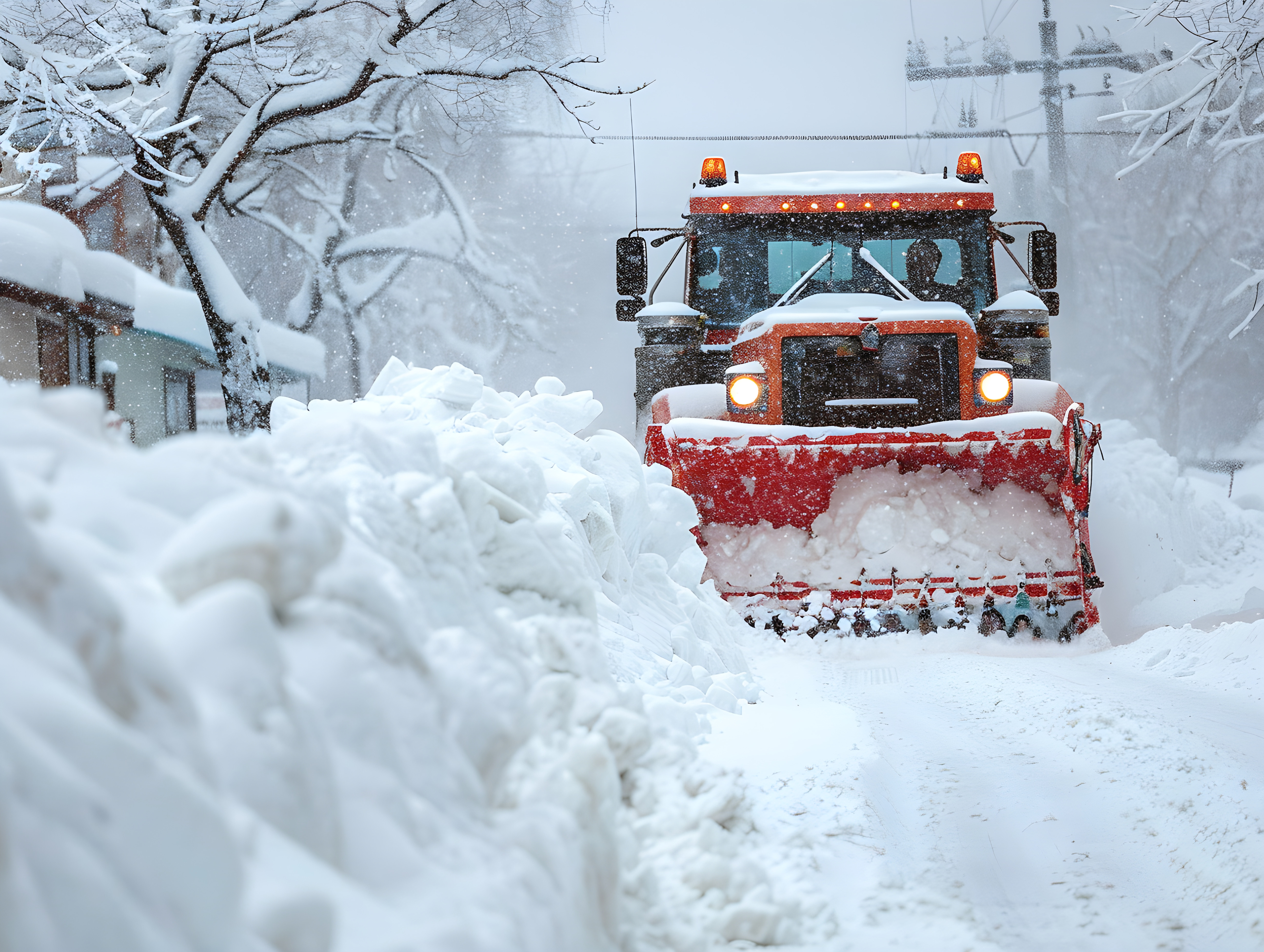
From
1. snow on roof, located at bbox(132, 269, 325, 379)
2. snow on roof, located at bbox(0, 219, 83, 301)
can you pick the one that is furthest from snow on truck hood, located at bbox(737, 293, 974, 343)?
snow on roof, located at bbox(0, 219, 83, 301)

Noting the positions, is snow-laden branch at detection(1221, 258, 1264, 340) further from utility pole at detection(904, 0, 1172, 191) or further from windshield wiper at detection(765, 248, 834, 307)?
utility pole at detection(904, 0, 1172, 191)

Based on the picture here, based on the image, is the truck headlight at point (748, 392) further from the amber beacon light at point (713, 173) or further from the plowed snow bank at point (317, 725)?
the plowed snow bank at point (317, 725)

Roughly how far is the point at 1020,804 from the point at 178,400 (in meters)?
18.8

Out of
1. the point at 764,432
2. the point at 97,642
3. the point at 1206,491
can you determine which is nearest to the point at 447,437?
the point at 97,642

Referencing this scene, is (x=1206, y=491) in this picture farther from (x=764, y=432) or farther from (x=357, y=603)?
(x=357, y=603)

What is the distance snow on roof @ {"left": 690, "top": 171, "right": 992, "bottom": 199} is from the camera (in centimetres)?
778

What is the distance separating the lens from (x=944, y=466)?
682 centimetres

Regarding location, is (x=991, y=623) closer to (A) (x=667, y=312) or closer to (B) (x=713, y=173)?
(A) (x=667, y=312)

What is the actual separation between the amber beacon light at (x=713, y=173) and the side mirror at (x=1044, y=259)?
238 centimetres

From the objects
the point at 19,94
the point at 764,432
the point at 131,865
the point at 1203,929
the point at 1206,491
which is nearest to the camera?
the point at 131,865

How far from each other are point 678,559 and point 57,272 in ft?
30.5

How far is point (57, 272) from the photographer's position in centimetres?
1161

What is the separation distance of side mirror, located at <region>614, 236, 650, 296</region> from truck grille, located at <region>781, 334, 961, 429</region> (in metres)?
1.47

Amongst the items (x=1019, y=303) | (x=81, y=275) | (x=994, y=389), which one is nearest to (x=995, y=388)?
(x=994, y=389)
